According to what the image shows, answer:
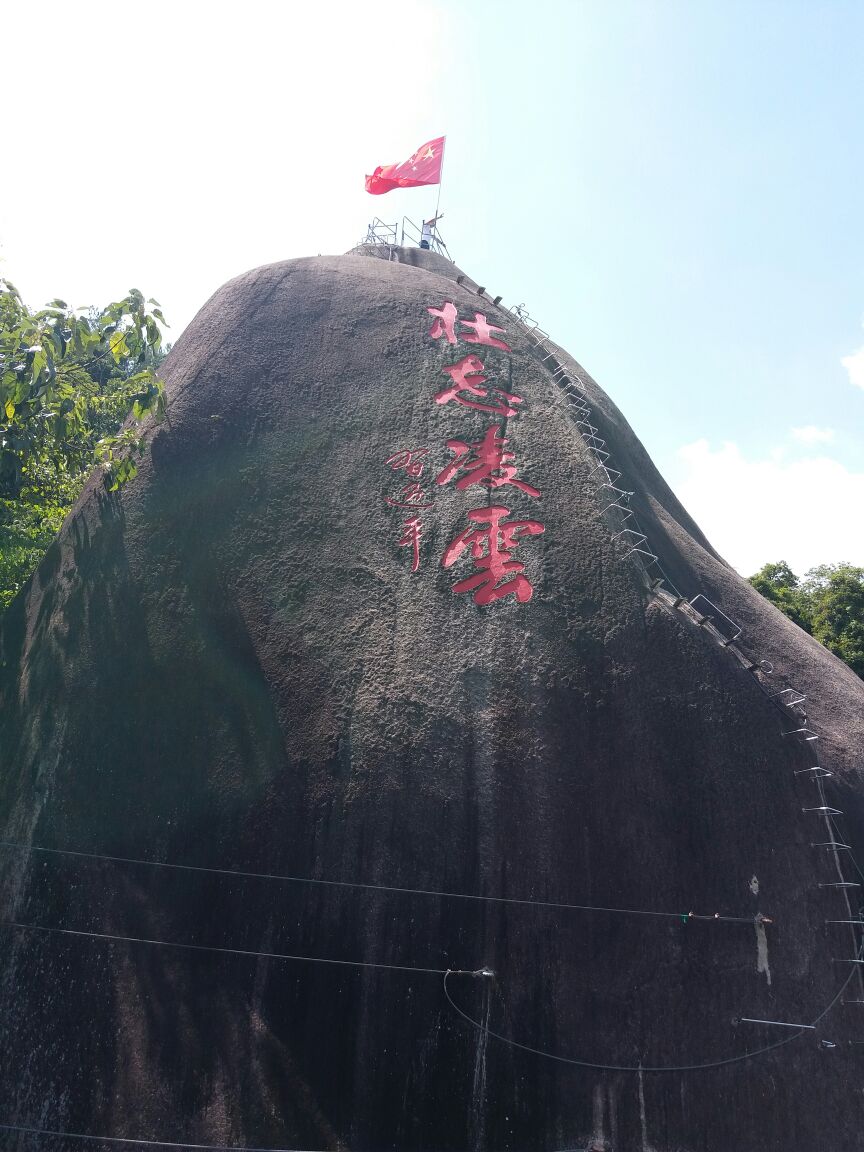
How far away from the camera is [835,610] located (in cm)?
2303

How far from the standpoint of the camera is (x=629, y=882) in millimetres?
9086

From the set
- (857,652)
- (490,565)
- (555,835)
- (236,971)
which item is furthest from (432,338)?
(857,652)

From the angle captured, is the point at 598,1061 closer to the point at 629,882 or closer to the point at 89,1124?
the point at 629,882

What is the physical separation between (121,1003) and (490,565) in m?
6.27

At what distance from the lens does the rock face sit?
8.31 meters
